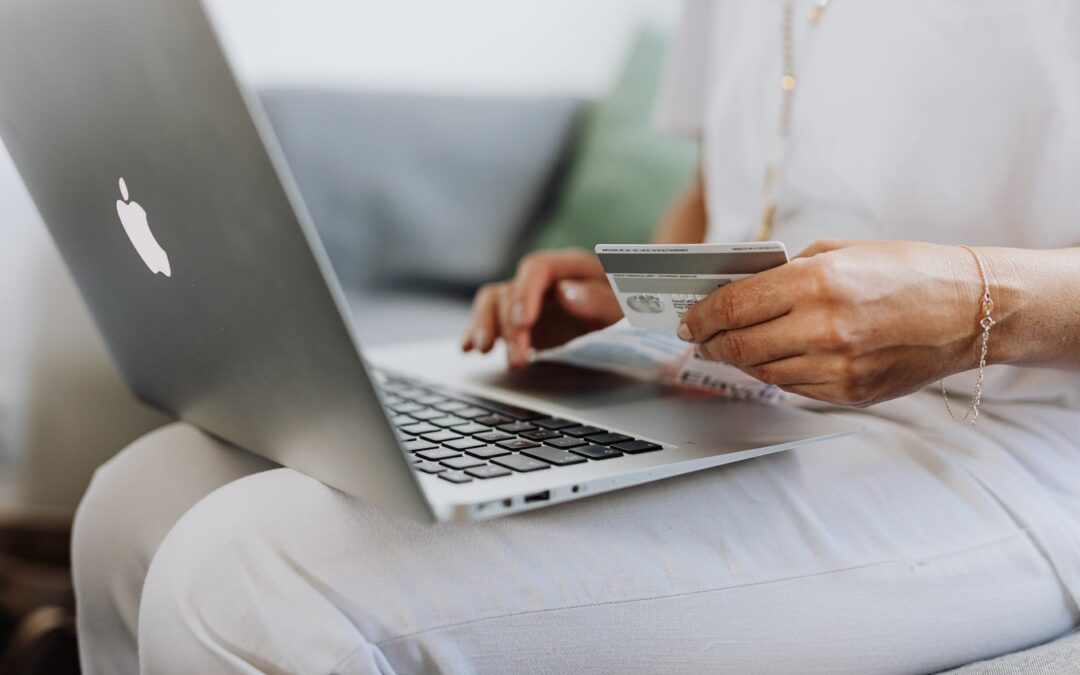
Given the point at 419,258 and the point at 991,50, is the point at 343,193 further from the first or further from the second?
the point at 991,50

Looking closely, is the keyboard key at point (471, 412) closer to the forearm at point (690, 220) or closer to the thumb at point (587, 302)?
the thumb at point (587, 302)

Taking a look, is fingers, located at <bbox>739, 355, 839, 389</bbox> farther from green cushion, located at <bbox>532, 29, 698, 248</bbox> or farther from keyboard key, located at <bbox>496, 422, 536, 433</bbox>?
green cushion, located at <bbox>532, 29, 698, 248</bbox>

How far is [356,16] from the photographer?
1844 millimetres

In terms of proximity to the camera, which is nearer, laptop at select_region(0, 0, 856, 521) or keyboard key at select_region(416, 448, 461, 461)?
laptop at select_region(0, 0, 856, 521)

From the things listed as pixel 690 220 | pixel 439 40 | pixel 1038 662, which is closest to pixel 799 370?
pixel 1038 662

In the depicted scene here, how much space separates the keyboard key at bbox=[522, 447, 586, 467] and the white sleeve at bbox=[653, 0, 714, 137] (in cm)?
68

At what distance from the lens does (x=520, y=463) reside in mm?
471

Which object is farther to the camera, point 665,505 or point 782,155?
point 782,155

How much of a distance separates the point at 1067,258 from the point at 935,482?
0.54 ft

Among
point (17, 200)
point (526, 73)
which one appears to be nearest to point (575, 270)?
point (17, 200)

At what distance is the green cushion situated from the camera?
1.66 meters

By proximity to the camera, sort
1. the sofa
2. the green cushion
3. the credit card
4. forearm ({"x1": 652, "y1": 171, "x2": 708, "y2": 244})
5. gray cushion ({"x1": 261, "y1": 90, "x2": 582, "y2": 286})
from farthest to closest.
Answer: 1. the green cushion
2. gray cushion ({"x1": 261, "y1": 90, "x2": 582, "y2": 286})
3. the sofa
4. forearm ({"x1": 652, "y1": 171, "x2": 708, "y2": 244})
5. the credit card

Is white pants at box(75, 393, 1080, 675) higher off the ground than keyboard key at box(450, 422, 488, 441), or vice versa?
keyboard key at box(450, 422, 488, 441)

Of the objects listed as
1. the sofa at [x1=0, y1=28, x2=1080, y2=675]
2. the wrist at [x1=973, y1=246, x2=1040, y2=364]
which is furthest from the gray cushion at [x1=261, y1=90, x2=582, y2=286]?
the wrist at [x1=973, y1=246, x2=1040, y2=364]
